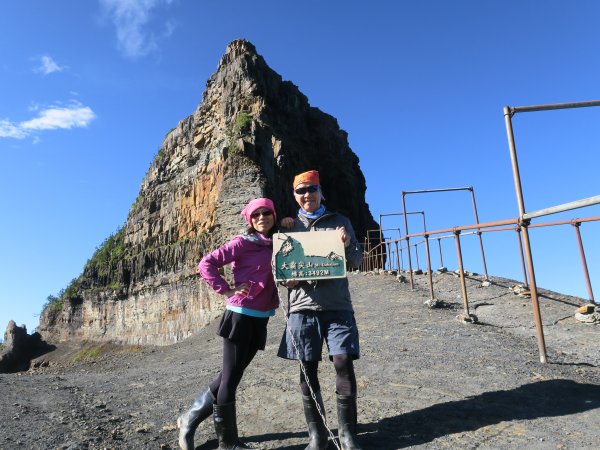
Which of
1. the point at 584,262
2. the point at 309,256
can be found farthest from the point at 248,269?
the point at 584,262

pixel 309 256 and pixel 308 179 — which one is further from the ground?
pixel 308 179

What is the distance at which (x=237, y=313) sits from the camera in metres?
3.16

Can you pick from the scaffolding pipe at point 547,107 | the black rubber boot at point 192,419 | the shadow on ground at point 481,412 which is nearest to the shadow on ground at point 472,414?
the shadow on ground at point 481,412

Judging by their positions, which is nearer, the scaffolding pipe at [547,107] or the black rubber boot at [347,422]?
the black rubber boot at [347,422]

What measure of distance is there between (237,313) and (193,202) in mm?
31703

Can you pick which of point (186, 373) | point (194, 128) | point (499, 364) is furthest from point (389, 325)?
point (194, 128)

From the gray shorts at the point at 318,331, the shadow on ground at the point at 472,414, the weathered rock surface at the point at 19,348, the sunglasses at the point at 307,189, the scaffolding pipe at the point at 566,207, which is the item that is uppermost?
the sunglasses at the point at 307,189

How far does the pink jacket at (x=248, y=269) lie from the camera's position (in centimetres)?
321

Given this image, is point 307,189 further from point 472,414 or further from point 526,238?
point 526,238

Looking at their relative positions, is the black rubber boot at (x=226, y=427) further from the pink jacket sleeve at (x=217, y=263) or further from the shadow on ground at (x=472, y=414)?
the pink jacket sleeve at (x=217, y=263)

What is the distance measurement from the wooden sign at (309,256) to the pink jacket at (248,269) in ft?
0.71

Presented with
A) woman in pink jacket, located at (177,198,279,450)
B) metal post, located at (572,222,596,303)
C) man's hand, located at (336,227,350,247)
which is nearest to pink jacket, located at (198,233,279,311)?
woman in pink jacket, located at (177,198,279,450)

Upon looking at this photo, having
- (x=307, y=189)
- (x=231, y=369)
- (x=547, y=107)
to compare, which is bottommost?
(x=231, y=369)

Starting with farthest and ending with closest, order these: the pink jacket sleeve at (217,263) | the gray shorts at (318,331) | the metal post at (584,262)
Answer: the metal post at (584,262)
the pink jacket sleeve at (217,263)
the gray shorts at (318,331)
